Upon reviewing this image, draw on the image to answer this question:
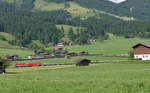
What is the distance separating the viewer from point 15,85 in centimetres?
2277

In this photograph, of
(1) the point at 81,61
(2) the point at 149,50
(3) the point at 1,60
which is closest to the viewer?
(3) the point at 1,60

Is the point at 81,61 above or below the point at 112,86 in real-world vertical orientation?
below

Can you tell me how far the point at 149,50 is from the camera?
13075cm

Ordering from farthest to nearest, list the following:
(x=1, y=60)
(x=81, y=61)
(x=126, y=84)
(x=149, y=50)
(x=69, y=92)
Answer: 1. (x=149, y=50)
2. (x=81, y=61)
3. (x=1, y=60)
4. (x=126, y=84)
5. (x=69, y=92)

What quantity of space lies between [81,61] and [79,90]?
84.2 m

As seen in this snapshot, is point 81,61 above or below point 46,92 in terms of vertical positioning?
below

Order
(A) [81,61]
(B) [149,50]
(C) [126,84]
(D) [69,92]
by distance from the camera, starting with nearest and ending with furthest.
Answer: (D) [69,92] → (C) [126,84] → (A) [81,61] → (B) [149,50]

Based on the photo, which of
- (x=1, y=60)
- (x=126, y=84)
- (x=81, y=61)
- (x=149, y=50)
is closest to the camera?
(x=126, y=84)

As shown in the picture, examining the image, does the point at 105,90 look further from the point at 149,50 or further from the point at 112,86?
the point at 149,50

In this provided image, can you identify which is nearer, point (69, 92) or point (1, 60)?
point (69, 92)

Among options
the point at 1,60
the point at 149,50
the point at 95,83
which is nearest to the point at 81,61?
the point at 1,60

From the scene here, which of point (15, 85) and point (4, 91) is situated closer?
point (4, 91)

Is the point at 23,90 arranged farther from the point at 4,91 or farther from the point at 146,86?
the point at 146,86

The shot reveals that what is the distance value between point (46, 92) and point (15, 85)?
116 inches
